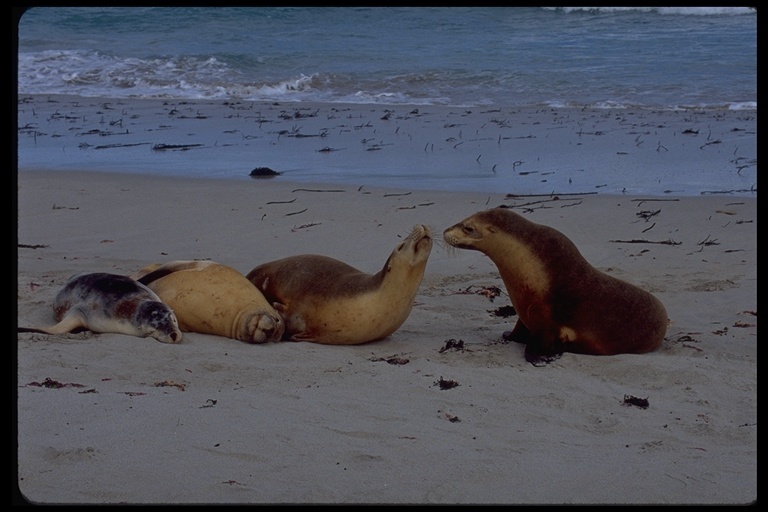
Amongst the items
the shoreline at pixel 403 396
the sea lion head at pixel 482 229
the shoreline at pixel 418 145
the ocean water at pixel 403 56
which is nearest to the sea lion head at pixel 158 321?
the shoreline at pixel 403 396

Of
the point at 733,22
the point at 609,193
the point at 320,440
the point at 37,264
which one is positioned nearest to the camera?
the point at 320,440

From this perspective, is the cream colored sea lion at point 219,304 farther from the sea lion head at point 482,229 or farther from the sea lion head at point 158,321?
the sea lion head at point 482,229

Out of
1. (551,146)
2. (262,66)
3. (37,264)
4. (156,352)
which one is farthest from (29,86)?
(156,352)

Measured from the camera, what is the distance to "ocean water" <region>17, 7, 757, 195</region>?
10.5 m

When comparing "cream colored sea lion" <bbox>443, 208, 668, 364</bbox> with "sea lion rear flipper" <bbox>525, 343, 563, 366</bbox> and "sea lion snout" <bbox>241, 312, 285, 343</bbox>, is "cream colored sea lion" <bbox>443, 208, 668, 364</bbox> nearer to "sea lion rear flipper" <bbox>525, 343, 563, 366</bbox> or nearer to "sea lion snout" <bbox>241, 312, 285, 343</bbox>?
"sea lion rear flipper" <bbox>525, 343, 563, 366</bbox>

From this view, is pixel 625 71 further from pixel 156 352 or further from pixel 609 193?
pixel 156 352

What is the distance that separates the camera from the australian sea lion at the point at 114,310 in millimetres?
4984

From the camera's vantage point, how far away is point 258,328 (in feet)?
16.6

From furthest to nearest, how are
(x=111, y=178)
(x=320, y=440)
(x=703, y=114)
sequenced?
(x=703, y=114) → (x=111, y=178) → (x=320, y=440)

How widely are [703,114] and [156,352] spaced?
38.8 feet

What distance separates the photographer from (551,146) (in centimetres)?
1186

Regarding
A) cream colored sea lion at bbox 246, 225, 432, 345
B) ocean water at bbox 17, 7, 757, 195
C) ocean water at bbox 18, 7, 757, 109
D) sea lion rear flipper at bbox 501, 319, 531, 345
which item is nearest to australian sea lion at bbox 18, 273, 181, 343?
cream colored sea lion at bbox 246, 225, 432, 345

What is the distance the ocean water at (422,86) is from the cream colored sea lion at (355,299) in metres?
4.37

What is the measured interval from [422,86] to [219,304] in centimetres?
1410
